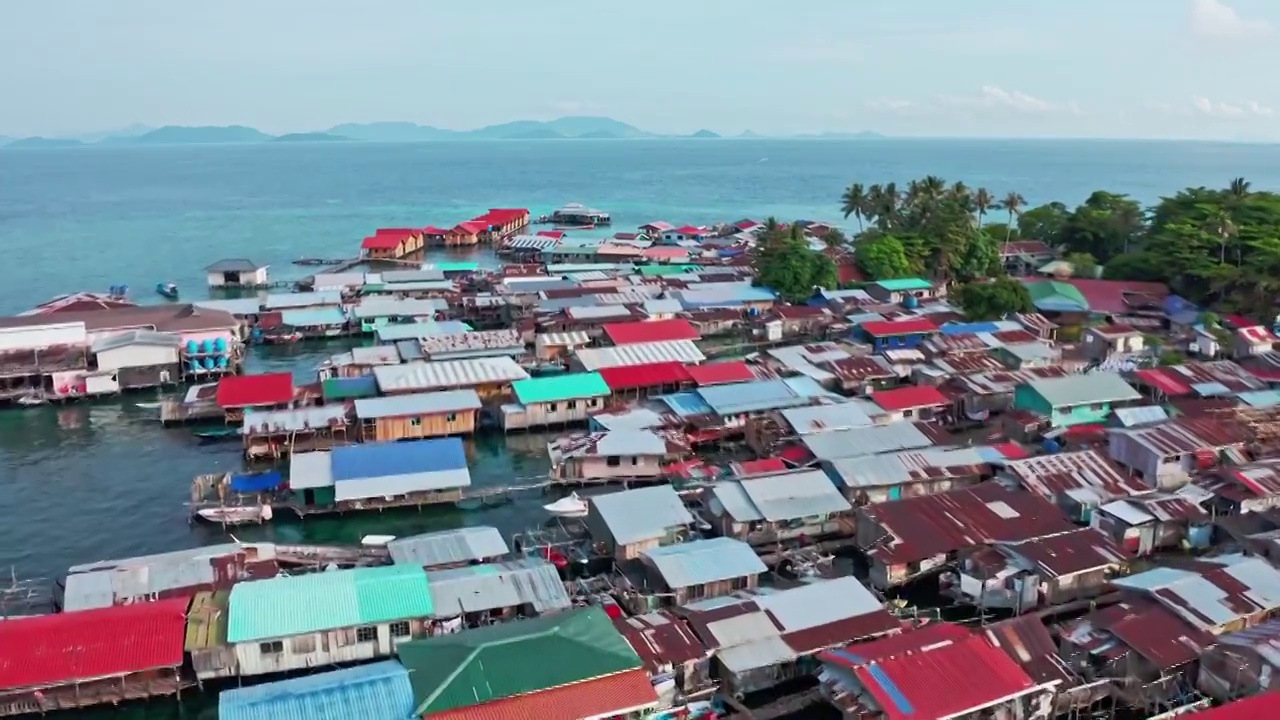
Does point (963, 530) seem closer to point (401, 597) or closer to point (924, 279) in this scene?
point (401, 597)

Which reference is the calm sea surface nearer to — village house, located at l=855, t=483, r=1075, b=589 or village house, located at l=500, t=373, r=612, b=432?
village house, located at l=500, t=373, r=612, b=432

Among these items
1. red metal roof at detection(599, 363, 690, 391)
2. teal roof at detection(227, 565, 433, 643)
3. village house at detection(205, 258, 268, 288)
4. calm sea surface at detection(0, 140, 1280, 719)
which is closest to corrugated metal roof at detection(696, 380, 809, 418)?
red metal roof at detection(599, 363, 690, 391)

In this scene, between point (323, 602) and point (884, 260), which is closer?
point (323, 602)

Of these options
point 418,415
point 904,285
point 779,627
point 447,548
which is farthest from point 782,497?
point 904,285

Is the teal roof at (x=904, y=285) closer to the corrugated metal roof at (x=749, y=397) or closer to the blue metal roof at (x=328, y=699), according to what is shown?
the corrugated metal roof at (x=749, y=397)

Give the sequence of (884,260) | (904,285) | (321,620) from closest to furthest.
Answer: (321,620), (904,285), (884,260)

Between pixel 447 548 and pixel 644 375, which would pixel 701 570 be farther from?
pixel 644 375
